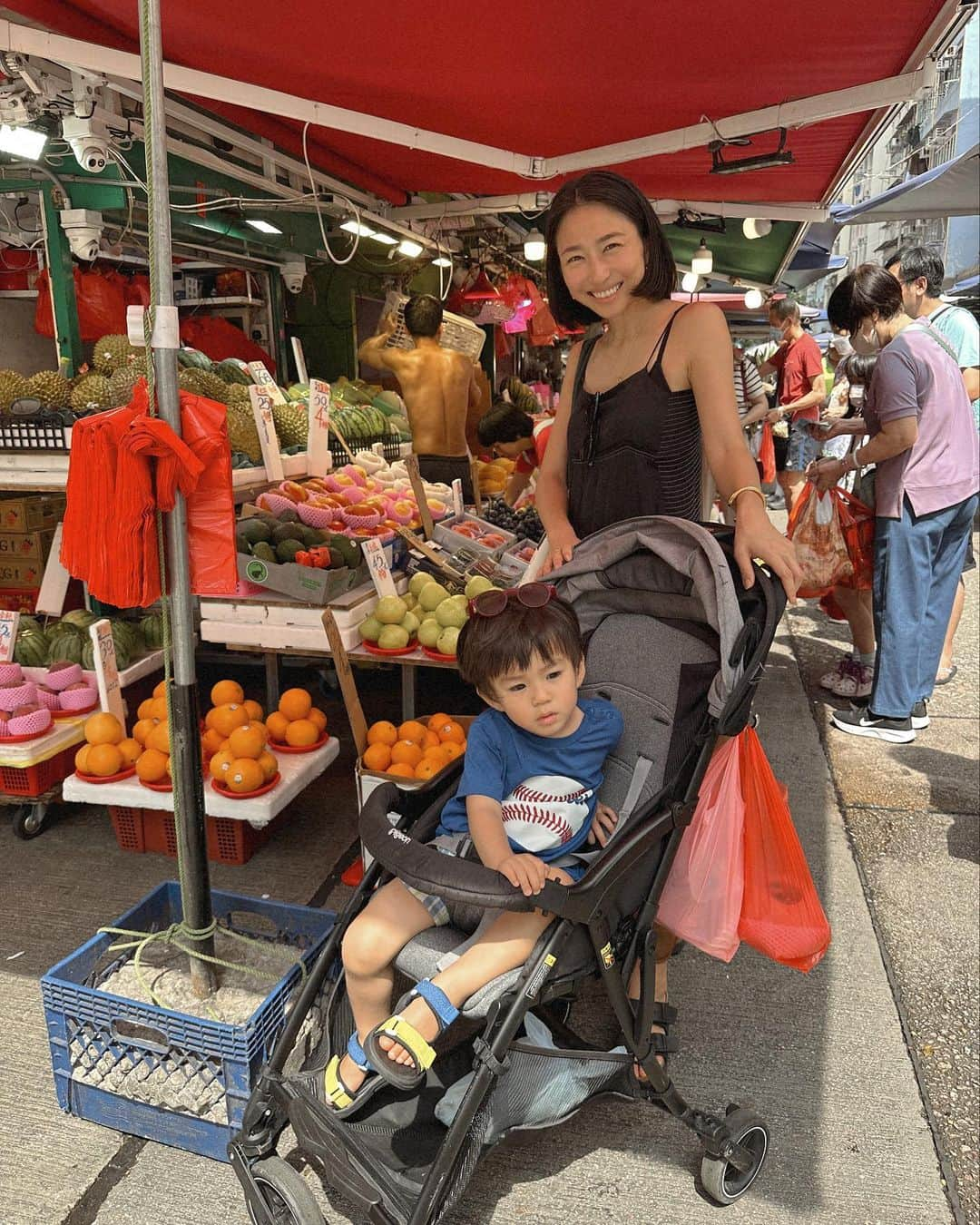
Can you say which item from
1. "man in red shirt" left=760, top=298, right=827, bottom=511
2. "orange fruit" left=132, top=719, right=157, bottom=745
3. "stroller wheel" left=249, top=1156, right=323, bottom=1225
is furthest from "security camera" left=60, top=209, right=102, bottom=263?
"man in red shirt" left=760, top=298, right=827, bottom=511

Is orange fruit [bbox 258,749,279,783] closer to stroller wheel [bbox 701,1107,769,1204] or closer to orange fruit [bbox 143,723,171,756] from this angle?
orange fruit [bbox 143,723,171,756]

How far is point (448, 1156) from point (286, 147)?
4.23m

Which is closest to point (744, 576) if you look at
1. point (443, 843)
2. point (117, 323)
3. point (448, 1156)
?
point (443, 843)

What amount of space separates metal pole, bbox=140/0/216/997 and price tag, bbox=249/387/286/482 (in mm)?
2047

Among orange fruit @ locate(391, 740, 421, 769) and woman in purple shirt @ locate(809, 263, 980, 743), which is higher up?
woman in purple shirt @ locate(809, 263, 980, 743)

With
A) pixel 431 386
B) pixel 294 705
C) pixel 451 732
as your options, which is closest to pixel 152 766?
pixel 294 705

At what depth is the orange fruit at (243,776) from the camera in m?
3.20

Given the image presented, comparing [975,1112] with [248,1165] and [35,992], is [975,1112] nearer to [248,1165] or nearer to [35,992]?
[248,1165]

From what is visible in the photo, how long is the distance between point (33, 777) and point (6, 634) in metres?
0.65

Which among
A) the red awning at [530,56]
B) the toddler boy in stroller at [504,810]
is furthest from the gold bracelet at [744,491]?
the red awning at [530,56]

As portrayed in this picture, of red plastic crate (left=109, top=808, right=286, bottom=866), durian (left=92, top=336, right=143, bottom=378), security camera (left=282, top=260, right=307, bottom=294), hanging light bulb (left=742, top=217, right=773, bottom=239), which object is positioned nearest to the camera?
red plastic crate (left=109, top=808, right=286, bottom=866)

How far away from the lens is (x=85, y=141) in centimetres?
321

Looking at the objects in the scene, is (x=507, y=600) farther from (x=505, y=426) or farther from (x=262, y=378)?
(x=505, y=426)

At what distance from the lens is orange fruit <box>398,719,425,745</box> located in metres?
3.38
